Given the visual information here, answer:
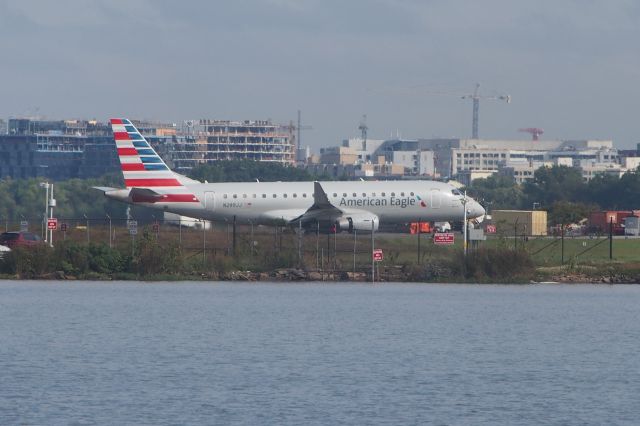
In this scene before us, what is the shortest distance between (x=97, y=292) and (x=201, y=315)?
1276cm

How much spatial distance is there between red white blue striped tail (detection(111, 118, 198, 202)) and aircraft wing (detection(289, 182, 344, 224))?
798cm

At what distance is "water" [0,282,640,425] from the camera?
41281 millimetres

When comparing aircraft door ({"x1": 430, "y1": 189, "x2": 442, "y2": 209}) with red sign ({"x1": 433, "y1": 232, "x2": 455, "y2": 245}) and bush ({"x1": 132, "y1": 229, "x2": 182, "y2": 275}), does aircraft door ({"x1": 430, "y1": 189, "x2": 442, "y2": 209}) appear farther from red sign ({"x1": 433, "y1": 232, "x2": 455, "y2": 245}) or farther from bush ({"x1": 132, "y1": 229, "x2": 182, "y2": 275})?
bush ({"x1": 132, "y1": 229, "x2": 182, "y2": 275})

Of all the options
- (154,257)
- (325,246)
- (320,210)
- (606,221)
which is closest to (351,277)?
(325,246)

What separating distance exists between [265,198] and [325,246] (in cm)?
1217

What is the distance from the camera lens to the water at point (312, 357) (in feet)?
135

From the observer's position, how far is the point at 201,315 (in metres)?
65.2

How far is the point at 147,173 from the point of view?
347ft

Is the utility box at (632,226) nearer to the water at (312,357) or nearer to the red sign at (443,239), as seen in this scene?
the red sign at (443,239)

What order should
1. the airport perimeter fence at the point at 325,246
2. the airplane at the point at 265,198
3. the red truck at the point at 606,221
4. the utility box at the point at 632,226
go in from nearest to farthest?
1. the airport perimeter fence at the point at 325,246
2. the airplane at the point at 265,198
3. the utility box at the point at 632,226
4. the red truck at the point at 606,221

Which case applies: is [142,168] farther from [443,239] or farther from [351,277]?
[443,239]

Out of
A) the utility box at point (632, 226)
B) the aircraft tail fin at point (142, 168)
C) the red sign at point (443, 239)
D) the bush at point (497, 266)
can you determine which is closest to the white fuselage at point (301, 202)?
the aircraft tail fin at point (142, 168)

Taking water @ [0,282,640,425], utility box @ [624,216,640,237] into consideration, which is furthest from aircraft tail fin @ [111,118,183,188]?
utility box @ [624,216,640,237]

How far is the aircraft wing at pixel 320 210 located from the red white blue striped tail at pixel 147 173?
7980 mm
